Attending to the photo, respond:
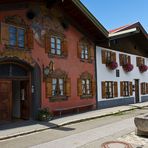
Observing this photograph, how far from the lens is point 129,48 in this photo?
2364 centimetres

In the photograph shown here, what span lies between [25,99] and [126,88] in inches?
442

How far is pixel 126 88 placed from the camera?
75.6ft

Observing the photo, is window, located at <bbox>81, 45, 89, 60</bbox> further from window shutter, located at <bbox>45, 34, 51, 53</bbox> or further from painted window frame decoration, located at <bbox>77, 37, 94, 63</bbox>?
window shutter, located at <bbox>45, 34, 51, 53</bbox>

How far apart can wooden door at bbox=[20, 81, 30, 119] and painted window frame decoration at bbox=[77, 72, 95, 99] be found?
4078mm

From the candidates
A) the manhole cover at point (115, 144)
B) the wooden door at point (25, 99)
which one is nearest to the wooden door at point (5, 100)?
the wooden door at point (25, 99)

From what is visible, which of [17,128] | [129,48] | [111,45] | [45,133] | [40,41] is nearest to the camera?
[45,133]

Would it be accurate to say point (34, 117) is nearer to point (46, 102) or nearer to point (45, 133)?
point (46, 102)

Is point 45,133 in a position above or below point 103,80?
below

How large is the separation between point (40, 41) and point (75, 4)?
3235 mm

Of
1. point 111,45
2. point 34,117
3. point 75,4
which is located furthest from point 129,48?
point 34,117

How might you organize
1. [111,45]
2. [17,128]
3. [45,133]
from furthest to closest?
[111,45], [17,128], [45,133]

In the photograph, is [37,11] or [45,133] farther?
[37,11]

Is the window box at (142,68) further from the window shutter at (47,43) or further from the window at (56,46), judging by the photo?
the window shutter at (47,43)

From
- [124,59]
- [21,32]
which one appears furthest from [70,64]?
[124,59]
